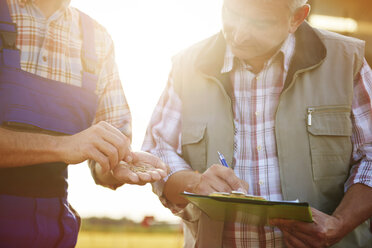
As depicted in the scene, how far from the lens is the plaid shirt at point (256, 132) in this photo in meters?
2.02

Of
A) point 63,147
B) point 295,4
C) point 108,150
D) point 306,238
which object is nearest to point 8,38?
point 63,147

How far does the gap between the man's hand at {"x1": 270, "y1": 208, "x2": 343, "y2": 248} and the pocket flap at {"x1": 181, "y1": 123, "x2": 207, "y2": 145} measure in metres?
0.62

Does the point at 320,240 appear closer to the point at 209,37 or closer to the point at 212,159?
the point at 212,159

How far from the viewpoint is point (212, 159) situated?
7.10 ft

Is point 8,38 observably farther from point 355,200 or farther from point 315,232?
point 355,200

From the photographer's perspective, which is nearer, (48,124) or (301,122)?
(48,124)

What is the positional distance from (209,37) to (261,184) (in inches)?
37.1

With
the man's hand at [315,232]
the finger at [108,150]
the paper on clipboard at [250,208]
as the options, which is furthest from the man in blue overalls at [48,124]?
the man's hand at [315,232]

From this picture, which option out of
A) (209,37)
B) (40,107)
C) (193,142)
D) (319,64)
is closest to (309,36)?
(319,64)

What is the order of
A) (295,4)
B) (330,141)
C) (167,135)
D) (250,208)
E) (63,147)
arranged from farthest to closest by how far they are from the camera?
1. (167,135)
2. (295,4)
3. (330,141)
4. (63,147)
5. (250,208)

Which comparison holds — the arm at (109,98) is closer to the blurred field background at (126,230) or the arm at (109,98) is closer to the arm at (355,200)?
the arm at (355,200)

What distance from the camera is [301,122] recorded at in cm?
210

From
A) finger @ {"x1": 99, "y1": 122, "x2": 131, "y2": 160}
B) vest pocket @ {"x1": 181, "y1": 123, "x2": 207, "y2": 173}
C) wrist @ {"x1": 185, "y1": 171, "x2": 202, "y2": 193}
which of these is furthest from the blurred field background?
finger @ {"x1": 99, "y1": 122, "x2": 131, "y2": 160}

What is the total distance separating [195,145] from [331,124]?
678 millimetres
